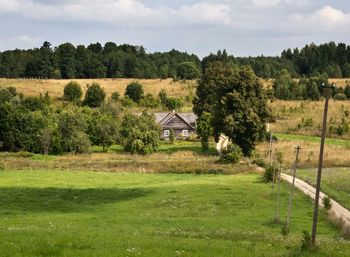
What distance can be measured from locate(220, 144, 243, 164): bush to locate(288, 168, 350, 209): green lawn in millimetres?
7668

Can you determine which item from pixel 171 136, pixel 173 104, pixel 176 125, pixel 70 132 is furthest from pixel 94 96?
pixel 70 132

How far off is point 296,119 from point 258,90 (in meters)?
37.0

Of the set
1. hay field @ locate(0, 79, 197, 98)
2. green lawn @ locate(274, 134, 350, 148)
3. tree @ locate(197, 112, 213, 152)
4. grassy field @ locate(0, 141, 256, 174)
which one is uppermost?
hay field @ locate(0, 79, 197, 98)

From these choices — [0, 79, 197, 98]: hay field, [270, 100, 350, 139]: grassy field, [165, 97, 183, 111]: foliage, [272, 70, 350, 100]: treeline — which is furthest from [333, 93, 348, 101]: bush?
[165, 97, 183, 111]: foliage

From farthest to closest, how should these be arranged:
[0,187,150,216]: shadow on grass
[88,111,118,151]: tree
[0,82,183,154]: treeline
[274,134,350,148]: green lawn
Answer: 1. [274,134,350,148]: green lawn
2. [88,111,118,151]: tree
3. [0,82,183,154]: treeline
4. [0,187,150,216]: shadow on grass

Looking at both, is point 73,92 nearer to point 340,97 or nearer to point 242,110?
point 340,97

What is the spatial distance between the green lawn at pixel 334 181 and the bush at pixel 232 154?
25.2 feet

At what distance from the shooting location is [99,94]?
12850 centimetres

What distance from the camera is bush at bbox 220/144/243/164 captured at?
7012 centimetres

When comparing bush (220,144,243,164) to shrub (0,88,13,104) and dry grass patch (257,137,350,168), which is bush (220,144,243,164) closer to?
dry grass patch (257,137,350,168)

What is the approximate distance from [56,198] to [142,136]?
34685 mm

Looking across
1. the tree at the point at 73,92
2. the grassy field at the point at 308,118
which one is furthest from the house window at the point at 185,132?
the tree at the point at 73,92

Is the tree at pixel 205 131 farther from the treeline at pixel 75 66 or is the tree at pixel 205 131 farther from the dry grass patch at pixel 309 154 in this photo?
the treeline at pixel 75 66

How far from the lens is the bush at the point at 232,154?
7012 cm
